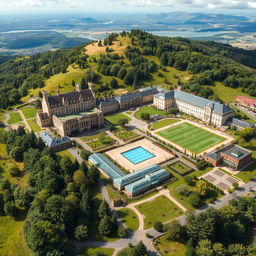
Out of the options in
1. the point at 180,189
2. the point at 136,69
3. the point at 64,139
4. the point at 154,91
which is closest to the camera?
the point at 180,189

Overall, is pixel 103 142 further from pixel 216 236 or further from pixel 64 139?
pixel 216 236

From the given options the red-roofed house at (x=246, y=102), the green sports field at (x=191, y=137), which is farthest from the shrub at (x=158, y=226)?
the red-roofed house at (x=246, y=102)

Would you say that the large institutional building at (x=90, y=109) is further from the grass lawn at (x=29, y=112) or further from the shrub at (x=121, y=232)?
the shrub at (x=121, y=232)

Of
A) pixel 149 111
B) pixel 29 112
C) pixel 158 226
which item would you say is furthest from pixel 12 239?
pixel 149 111

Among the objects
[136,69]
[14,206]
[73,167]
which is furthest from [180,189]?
[136,69]

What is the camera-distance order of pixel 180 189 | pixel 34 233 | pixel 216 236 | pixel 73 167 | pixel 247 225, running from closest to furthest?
pixel 34 233 < pixel 216 236 < pixel 247 225 < pixel 180 189 < pixel 73 167

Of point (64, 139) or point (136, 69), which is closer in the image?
point (64, 139)
